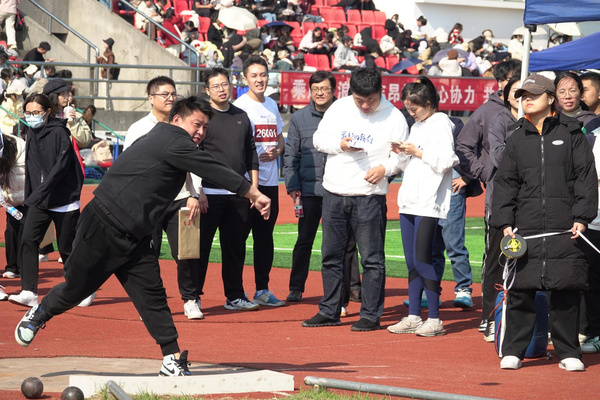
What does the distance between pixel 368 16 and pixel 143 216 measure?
98.3 ft

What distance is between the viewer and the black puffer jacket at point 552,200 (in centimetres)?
667

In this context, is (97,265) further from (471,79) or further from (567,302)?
(471,79)

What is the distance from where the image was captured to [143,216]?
232 inches

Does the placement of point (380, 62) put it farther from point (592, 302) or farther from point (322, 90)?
point (592, 302)

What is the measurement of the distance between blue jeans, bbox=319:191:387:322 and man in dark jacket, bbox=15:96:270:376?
2.43m

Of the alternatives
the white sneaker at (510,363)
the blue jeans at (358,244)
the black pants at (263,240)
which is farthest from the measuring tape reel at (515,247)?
the black pants at (263,240)

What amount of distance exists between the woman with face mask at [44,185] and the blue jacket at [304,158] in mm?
2134

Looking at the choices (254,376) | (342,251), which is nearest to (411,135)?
(342,251)

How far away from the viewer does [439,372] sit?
658 centimetres

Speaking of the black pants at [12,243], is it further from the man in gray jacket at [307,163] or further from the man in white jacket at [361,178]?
the man in white jacket at [361,178]

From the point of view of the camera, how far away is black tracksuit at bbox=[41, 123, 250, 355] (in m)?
5.89

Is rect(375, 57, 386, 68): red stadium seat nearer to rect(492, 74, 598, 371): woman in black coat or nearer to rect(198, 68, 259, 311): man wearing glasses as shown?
rect(198, 68, 259, 311): man wearing glasses

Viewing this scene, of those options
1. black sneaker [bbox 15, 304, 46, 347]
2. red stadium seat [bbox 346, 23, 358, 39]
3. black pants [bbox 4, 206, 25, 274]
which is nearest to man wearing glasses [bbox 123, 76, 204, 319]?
black sneaker [bbox 15, 304, 46, 347]

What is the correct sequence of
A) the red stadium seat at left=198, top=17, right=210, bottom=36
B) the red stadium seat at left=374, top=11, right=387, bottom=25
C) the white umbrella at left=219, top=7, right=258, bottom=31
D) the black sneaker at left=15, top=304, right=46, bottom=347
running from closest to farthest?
the black sneaker at left=15, top=304, right=46, bottom=347 → the white umbrella at left=219, top=7, right=258, bottom=31 → the red stadium seat at left=198, top=17, right=210, bottom=36 → the red stadium seat at left=374, top=11, right=387, bottom=25
